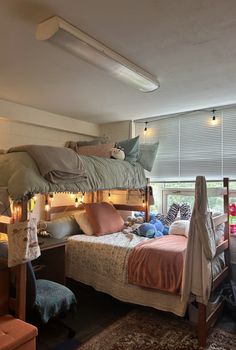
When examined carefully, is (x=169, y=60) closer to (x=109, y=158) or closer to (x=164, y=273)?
(x=109, y=158)

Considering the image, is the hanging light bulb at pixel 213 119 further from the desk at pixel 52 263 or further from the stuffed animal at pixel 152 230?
the desk at pixel 52 263

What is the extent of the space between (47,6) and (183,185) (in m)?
3.04

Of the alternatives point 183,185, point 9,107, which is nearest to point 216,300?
point 183,185

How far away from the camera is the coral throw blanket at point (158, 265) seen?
8.55 ft

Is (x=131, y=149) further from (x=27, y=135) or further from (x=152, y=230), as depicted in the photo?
(x=27, y=135)

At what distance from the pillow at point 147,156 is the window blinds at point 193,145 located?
17cm

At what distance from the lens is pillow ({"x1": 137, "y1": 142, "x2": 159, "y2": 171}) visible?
13.4 ft

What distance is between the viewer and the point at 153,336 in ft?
8.32

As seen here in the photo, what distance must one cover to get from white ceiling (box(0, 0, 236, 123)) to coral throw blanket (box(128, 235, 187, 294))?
1.66 meters

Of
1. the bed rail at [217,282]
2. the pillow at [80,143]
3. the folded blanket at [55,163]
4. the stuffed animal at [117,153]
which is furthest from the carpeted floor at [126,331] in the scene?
the pillow at [80,143]

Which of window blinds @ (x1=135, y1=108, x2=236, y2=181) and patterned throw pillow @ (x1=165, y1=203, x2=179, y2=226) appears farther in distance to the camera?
patterned throw pillow @ (x1=165, y1=203, x2=179, y2=226)

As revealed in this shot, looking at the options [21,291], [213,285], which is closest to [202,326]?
[213,285]

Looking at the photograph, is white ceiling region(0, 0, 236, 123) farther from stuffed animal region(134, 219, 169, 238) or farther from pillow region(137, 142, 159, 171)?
stuffed animal region(134, 219, 169, 238)

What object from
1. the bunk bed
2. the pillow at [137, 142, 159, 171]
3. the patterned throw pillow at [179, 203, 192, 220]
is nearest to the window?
the patterned throw pillow at [179, 203, 192, 220]
